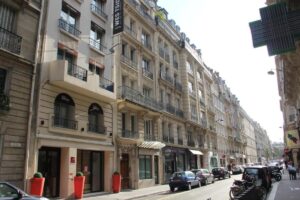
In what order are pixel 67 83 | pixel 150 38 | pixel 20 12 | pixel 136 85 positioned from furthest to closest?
1. pixel 150 38
2. pixel 136 85
3. pixel 67 83
4. pixel 20 12

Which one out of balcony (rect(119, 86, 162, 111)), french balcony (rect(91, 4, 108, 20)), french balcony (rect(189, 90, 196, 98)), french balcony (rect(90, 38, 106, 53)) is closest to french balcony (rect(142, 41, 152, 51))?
balcony (rect(119, 86, 162, 111))

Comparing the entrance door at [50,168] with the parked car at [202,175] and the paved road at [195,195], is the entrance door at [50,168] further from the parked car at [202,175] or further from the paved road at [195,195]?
the parked car at [202,175]

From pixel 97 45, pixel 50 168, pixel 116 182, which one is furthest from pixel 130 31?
pixel 50 168

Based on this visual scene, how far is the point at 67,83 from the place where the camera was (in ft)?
59.1

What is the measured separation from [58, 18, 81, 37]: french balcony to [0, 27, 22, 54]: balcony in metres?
3.57

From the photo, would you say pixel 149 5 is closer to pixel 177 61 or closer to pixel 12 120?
pixel 177 61

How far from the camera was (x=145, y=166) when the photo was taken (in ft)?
91.0

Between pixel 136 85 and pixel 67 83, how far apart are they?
35.7ft

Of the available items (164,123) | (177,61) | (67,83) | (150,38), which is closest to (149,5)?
(150,38)

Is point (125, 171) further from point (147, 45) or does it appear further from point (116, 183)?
point (147, 45)

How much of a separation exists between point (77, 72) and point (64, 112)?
2691mm

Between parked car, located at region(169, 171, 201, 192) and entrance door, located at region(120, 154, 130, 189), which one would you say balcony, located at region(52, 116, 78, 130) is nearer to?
entrance door, located at region(120, 154, 130, 189)

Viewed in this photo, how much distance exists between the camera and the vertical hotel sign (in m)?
24.0

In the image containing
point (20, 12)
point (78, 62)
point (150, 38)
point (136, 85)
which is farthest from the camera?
point (150, 38)
